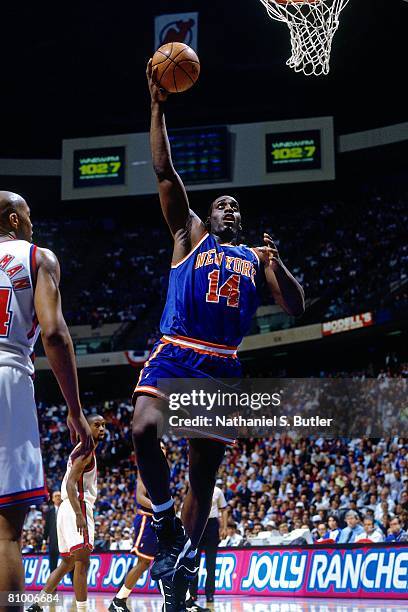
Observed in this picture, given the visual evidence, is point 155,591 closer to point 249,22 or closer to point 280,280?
point 280,280

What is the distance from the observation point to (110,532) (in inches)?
691

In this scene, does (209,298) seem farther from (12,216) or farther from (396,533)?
(396,533)

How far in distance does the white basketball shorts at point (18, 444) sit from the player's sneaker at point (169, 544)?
1.31 meters

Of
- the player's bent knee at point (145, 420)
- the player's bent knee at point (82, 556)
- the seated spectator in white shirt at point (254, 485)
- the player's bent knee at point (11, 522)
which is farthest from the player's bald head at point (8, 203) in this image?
the seated spectator in white shirt at point (254, 485)

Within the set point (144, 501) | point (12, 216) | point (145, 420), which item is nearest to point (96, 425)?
point (144, 501)

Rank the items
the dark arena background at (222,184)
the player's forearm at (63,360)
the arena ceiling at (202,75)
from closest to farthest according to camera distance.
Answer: the player's forearm at (63,360) < the dark arena background at (222,184) < the arena ceiling at (202,75)

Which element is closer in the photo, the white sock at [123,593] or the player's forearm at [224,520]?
the white sock at [123,593]

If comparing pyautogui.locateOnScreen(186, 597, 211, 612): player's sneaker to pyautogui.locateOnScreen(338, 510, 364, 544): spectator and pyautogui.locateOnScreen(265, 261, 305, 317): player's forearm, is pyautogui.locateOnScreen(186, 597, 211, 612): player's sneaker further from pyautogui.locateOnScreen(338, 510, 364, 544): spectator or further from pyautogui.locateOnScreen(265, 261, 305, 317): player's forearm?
pyautogui.locateOnScreen(338, 510, 364, 544): spectator

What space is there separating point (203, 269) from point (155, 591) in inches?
402

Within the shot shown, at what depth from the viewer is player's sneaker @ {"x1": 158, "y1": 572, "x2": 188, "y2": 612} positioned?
4.61m

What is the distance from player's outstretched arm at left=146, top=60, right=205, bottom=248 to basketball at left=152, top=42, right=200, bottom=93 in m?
0.07

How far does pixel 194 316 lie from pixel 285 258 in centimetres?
2334

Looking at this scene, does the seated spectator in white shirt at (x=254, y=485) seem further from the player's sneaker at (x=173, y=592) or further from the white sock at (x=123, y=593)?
the player's sneaker at (x=173, y=592)

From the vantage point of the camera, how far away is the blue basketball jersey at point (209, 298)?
525cm
